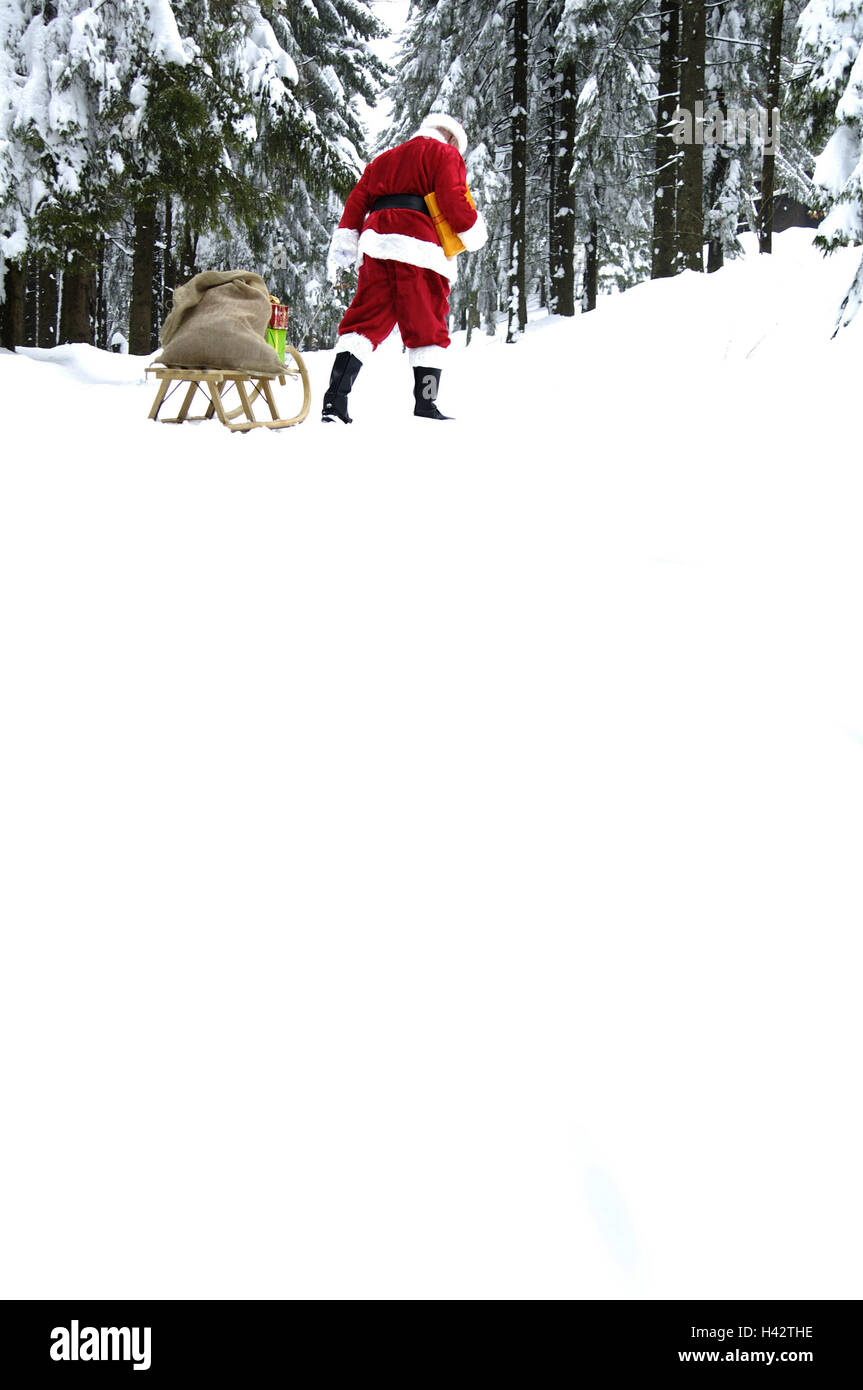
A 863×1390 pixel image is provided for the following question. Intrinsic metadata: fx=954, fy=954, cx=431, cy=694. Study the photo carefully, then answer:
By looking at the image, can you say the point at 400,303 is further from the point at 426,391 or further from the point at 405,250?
the point at 426,391

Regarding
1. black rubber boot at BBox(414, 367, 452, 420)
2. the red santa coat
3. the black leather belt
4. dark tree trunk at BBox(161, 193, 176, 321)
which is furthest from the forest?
the black leather belt

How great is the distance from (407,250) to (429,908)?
212 inches

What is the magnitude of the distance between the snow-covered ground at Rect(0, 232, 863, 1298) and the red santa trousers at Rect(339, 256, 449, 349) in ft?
11.0

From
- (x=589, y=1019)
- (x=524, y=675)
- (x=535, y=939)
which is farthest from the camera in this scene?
(x=524, y=675)

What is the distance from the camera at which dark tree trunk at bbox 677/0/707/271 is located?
31.6 feet

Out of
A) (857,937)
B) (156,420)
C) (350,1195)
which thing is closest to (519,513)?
(857,937)

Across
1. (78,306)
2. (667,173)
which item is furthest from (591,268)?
(78,306)

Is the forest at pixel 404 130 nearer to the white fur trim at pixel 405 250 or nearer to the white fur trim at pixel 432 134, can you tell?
the white fur trim at pixel 405 250

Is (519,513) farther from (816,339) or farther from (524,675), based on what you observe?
(816,339)

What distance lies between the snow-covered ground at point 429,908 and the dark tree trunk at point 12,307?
6492 mm

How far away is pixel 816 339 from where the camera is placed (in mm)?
5941

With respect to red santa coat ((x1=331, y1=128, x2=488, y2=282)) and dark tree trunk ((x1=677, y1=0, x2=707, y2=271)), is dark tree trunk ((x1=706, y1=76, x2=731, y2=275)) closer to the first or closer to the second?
dark tree trunk ((x1=677, y1=0, x2=707, y2=271))

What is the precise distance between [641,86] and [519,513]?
14.8m

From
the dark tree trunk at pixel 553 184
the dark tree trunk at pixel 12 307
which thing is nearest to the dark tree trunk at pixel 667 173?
the dark tree trunk at pixel 553 184
